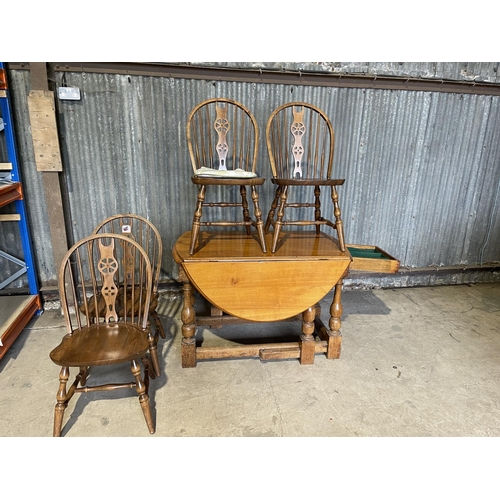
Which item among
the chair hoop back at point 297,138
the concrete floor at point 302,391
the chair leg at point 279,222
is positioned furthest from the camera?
the chair hoop back at point 297,138

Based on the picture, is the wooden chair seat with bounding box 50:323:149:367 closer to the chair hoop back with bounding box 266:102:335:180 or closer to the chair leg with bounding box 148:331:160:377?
the chair leg with bounding box 148:331:160:377

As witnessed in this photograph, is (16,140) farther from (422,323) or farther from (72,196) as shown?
(422,323)

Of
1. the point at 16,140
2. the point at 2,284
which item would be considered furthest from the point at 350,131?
the point at 2,284

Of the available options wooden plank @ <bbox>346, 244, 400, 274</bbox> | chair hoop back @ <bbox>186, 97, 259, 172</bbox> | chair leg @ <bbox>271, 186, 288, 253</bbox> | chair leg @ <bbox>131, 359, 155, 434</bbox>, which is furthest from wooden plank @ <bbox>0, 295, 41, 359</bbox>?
wooden plank @ <bbox>346, 244, 400, 274</bbox>

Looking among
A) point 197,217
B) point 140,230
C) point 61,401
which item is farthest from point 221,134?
point 61,401

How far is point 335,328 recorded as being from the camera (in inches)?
95.3

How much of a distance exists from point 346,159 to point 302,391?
2.22m

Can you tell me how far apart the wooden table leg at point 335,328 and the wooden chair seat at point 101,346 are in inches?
50.2

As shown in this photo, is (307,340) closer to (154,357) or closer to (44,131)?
(154,357)

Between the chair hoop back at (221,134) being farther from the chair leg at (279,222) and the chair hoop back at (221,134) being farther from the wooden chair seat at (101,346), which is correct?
the wooden chair seat at (101,346)

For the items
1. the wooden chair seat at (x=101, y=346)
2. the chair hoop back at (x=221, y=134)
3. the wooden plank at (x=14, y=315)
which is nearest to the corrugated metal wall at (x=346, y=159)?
the chair hoop back at (x=221, y=134)

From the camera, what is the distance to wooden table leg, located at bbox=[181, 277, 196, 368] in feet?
7.33

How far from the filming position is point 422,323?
2.97 meters

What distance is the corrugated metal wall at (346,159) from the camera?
2883mm
